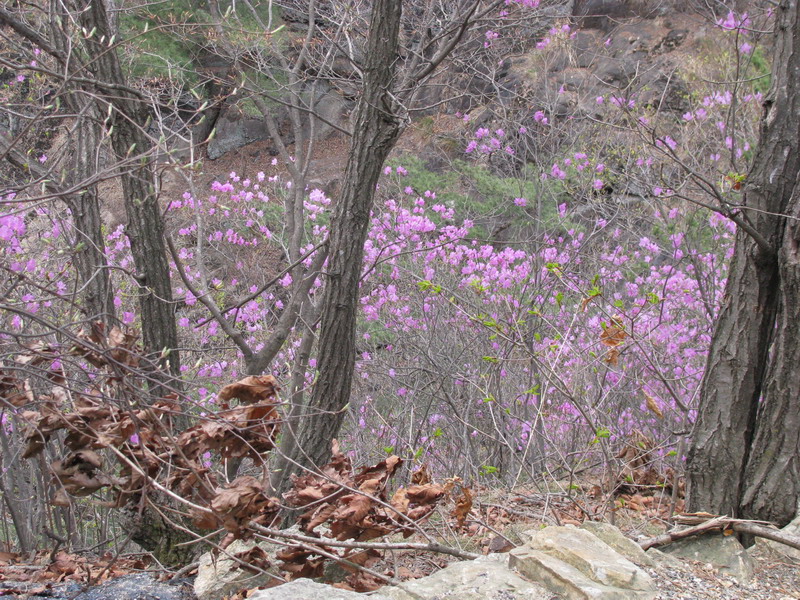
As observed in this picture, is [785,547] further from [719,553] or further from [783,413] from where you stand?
[783,413]

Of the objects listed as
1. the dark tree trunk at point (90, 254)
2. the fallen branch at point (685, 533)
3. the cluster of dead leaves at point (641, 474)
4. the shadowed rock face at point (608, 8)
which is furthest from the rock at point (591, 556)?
the shadowed rock face at point (608, 8)

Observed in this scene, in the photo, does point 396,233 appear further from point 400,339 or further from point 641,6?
point 641,6

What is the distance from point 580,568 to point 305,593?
813 mm

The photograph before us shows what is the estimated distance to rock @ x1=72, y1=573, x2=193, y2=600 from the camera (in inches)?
96.6

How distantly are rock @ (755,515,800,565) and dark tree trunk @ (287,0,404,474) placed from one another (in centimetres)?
190

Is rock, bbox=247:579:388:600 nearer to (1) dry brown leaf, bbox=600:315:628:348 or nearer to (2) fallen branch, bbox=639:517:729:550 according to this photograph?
(2) fallen branch, bbox=639:517:729:550

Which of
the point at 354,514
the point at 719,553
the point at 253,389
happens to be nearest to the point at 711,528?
the point at 719,553

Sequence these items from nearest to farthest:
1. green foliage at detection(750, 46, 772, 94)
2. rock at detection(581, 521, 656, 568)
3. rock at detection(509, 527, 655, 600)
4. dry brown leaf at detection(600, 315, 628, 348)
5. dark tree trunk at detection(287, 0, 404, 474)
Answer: rock at detection(509, 527, 655, 600)
rock at detection(581, 521, 656, 568)
dry brown leaf at detection(600, 315, 628, 348)
dark tree trunk at detection(287, 0, 404, 474)
green foliage at detection(750, 46, 772, 94)

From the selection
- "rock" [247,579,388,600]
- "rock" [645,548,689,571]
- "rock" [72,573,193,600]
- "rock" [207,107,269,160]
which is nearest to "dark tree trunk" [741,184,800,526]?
"rock" [645,548,689,571]

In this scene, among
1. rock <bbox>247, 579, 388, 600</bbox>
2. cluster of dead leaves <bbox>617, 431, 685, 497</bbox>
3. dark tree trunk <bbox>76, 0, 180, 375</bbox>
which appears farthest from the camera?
dark tree trunk <bbox>76, 0, 180, 375</bbox>

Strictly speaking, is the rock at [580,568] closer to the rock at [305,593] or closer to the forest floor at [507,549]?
the forest floor at [507,549]

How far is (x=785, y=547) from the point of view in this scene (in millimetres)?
2561

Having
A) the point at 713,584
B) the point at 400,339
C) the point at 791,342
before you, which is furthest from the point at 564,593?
the point at 400,339

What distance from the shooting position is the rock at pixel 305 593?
184 centimetres
